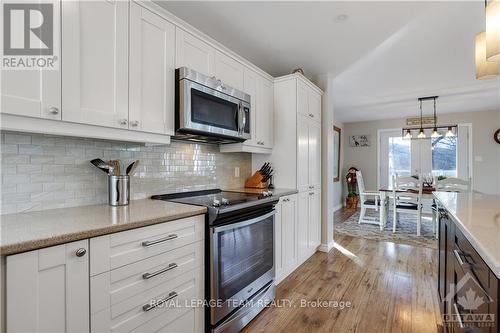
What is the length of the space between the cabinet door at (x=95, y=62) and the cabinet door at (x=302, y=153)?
182 centimetres

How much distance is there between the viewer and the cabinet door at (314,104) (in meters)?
3.03

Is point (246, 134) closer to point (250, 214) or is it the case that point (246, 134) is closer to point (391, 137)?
point (250, 214)

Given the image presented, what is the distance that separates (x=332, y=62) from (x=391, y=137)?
446 centimetres

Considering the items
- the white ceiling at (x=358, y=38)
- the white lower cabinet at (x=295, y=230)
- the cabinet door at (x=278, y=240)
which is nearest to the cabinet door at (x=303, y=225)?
the white lower cabinet at (x=295, y=230)

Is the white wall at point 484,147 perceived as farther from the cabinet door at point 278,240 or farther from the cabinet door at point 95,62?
the cabinet door at point 95,62

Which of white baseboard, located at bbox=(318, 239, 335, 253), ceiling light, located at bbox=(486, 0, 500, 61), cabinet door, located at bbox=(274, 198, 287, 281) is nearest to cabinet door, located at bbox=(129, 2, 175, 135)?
cabinet door, located at bbox=(274, 198, 287, 281)

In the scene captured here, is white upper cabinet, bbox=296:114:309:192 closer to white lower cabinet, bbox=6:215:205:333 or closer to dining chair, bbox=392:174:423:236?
white lower cabinet, bbox=6:215:205:333

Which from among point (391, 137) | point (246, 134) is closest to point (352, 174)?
point (391, 137)

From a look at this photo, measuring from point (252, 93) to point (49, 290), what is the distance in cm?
213

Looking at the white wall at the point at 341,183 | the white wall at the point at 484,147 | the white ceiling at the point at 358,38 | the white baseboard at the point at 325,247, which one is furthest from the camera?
the white wall at the point at 341,183

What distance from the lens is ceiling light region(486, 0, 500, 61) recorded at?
1176 millimetres

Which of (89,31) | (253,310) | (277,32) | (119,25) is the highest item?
(277,32)

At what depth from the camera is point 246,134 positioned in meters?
2.32

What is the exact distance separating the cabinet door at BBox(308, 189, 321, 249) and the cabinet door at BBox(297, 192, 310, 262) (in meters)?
0.09
